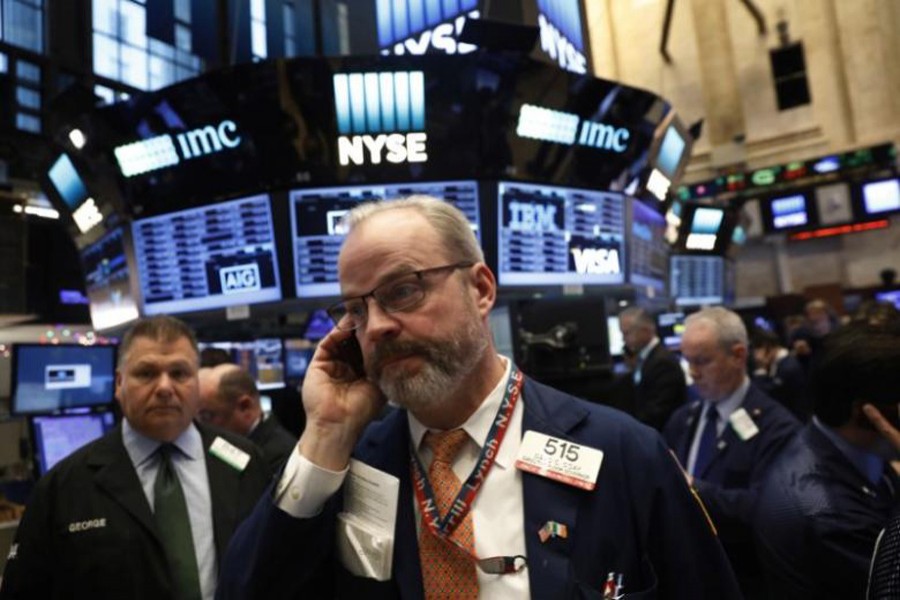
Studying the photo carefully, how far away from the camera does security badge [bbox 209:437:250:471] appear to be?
2131 millimetres

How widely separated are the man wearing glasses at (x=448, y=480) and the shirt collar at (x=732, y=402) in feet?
5.28

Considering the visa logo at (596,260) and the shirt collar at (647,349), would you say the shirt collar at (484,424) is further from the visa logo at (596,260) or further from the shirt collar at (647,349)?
the visa logo at (596,260)

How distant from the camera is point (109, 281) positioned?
5297mm

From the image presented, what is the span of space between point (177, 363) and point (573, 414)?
1.33 meters

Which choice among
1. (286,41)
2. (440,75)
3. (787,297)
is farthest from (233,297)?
(787,297)

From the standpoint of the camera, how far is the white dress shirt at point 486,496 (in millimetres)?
1138

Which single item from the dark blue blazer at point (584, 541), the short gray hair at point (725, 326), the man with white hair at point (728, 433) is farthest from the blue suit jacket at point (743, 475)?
the dark blue blazer at point (584, 541)

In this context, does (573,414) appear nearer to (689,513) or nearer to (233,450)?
(689,513)

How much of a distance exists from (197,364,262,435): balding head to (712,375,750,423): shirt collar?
2.13 meters

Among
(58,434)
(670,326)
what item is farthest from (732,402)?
(670,326)

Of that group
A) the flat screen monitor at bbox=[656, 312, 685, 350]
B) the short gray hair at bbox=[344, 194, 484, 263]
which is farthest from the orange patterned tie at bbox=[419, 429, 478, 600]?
the flat screen monitor at bbox=[656, 312, 685, 350]

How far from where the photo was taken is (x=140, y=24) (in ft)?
33.0

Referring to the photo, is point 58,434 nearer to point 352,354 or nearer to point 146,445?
point 146,445

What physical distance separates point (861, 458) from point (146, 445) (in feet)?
6.28
